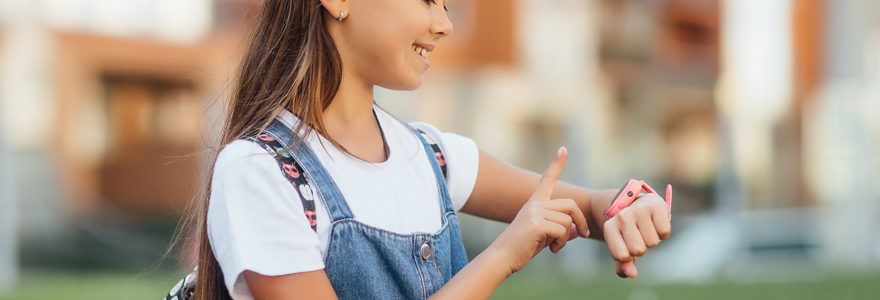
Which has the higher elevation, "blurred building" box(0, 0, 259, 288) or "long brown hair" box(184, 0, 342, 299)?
"long brown hair" box(184, 0, 342, 299)

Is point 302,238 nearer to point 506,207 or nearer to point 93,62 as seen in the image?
point 506,207

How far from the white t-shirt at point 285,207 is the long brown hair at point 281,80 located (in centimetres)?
4

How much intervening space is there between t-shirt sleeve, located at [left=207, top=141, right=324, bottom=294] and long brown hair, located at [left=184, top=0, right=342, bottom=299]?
12cm

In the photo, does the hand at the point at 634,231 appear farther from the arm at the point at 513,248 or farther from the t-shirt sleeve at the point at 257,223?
the t-shirt sleeve at the point at 257,223

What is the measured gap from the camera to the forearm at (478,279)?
4.56ft

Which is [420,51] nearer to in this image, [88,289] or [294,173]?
[294,173]

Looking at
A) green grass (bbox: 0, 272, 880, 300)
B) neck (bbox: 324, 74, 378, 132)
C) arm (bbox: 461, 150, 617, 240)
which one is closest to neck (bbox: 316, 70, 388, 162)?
neck (bbox: 324, 74, 378, 132)

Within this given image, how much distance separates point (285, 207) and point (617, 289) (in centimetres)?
423

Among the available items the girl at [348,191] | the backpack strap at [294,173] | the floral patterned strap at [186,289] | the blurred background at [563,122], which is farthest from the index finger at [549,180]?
the blurred background at [563,122]

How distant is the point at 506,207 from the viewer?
177cm

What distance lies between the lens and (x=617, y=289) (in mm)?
5371

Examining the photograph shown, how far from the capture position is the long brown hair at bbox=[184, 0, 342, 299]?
1.49m

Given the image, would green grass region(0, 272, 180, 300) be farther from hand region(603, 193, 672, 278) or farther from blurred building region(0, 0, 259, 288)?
hand region(603, 193, 672, 278)

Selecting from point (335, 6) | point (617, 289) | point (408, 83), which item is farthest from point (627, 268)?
point (617, 289)
